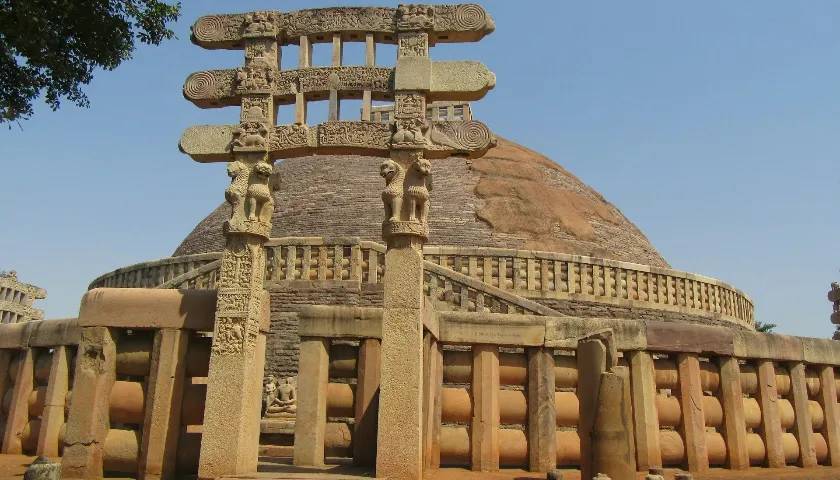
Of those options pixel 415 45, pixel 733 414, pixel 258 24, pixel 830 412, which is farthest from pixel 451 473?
pixel 258 24

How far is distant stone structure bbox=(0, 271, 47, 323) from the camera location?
34.5 meters

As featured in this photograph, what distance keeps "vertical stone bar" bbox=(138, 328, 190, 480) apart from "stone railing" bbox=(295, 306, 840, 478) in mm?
1227

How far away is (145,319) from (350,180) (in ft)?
63.2

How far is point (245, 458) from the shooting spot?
6.65 metres

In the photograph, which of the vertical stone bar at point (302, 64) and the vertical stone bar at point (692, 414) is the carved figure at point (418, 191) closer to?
the vertical stone bar at point (302, 64)

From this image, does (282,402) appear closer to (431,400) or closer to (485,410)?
(431,400)

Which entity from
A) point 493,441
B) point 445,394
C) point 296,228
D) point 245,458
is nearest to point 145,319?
point 245,458

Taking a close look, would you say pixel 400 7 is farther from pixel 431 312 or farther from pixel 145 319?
pixel 145 319

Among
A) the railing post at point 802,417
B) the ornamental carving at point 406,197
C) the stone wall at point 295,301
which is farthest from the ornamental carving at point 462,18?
the stone wall at point 295,301

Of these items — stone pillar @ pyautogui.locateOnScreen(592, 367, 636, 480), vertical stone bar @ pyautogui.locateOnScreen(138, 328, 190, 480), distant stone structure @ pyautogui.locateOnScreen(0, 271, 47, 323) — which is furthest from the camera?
distant stone structure @ pyautogui.locateOnScreen(0, 271, 47, 323)

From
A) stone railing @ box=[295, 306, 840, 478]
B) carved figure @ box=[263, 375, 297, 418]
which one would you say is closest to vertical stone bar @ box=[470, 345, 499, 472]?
stone railing @ box=[295, 306, 840, 478]

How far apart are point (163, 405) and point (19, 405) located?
272 centimetres

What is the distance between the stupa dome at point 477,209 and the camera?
23.5 m

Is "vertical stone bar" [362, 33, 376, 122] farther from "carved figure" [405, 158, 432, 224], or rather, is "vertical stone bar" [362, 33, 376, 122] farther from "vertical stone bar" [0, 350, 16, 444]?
"vertical stone bar" [0, 350, 16, 444]
